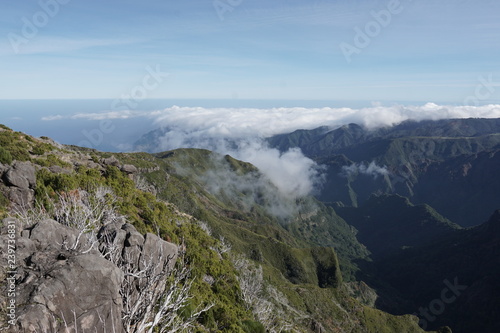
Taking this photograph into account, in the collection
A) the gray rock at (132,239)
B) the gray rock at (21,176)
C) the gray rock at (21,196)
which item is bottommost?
the gray rock at (132,239)

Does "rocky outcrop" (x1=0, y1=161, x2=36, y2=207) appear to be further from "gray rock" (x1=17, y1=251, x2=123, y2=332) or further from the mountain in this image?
"gray rock" (x1=17, y1=251, x2=123, y2=332)

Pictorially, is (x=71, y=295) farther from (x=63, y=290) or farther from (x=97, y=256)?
(x=97, y=256)

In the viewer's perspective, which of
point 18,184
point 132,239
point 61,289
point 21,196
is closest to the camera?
point 61,289

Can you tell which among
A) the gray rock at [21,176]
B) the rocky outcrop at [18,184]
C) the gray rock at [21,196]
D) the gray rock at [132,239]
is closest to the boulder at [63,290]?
the gray rock at [132,239]

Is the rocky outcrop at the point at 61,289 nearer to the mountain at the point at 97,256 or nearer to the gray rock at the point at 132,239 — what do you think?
the mountain at the point at 97,256

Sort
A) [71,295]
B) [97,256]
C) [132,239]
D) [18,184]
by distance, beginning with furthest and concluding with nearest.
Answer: [18,184] → [132,239] → [97,256] → [71,295]

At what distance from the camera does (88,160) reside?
5494cm

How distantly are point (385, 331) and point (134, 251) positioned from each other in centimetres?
15406

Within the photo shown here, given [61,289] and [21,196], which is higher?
[21,196]

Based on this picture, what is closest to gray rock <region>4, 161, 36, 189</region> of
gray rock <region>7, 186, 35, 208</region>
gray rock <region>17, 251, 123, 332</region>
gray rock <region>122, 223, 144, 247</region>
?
gray rock <region>7, 186, 35, 208</region>

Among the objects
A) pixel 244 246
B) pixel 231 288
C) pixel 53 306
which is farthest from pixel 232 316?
pixel 244 246

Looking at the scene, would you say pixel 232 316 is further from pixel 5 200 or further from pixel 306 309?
pixel 306 309

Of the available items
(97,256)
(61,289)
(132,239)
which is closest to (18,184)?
(132,239)

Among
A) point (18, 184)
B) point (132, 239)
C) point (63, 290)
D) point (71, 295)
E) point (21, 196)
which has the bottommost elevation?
point (132, 239)
